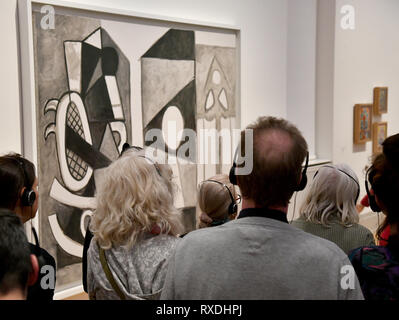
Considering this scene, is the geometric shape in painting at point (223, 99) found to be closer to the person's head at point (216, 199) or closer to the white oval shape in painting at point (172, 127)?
the white oval shape in painting at point (172, 127)

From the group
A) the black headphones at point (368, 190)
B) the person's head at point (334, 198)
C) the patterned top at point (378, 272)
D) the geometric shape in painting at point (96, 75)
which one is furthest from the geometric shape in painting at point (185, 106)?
the patterned top at point (378, 272)

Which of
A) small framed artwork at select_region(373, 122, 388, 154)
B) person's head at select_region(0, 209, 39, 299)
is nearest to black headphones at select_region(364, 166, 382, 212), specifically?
person's head at select_region(0, 209, 39, 299)

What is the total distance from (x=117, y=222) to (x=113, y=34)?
9.88 ft

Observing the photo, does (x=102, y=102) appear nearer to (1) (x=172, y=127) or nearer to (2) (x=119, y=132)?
(2) (x=119, y=132)

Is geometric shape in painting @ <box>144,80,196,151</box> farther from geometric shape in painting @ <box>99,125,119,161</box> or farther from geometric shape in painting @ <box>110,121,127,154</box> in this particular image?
geometric shape in painting @ <box>99,125,119,161</box>

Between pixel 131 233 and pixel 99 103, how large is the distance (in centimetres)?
265

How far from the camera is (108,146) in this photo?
5000mm

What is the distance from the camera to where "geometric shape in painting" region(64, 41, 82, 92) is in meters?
4.59

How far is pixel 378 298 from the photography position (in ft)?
6.68

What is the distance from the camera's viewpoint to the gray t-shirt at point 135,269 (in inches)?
95.3

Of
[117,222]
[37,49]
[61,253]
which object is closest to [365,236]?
[117,222]

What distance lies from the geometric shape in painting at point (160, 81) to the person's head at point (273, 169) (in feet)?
11.8

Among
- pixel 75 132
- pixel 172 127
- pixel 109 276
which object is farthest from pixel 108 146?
pixel 109 276

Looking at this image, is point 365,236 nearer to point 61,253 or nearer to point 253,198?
point 253,198
